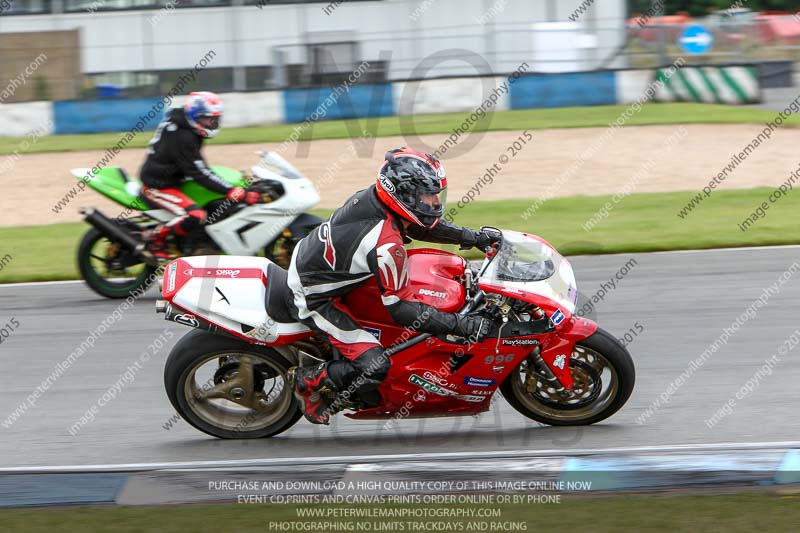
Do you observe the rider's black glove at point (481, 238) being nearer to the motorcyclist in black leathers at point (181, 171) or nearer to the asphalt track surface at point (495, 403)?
Answer: the asphalt track surface at point (495, 403)

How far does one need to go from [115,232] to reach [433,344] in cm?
500

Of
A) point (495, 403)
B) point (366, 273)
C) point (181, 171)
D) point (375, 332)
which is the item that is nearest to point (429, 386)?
point (375, 332)

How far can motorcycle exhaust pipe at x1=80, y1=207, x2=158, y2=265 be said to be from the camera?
998cm

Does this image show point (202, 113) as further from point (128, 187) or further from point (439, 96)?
point (439, 96)

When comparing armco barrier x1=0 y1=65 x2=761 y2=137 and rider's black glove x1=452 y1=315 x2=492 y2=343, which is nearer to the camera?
rider's black glove x1=452 y1=315 x2=492 y2=343

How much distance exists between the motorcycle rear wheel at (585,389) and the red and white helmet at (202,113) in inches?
196

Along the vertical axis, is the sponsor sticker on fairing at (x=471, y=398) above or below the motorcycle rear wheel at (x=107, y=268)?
above

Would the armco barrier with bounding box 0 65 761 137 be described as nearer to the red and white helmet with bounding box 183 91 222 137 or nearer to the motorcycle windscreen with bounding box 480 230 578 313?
the red and white helmet with bounding box 183 91 222 137

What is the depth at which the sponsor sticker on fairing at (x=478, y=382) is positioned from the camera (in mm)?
6012

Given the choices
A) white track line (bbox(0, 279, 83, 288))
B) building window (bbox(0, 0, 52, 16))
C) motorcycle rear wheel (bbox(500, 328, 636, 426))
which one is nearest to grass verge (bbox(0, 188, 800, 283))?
white track line (bbox(0, 279, 83, 288))

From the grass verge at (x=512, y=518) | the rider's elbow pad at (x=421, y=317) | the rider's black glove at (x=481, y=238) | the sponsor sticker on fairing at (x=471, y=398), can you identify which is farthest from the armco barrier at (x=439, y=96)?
the grass verge at (x=512, y=518)

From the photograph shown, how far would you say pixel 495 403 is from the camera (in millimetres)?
6863

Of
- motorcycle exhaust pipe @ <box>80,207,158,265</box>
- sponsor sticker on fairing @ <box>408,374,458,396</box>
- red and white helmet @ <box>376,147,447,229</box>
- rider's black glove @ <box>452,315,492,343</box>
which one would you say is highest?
red and white helmet @ <box>376,147,447,229</box>

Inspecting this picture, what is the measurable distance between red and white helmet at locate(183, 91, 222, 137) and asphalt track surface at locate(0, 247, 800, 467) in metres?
1.68
